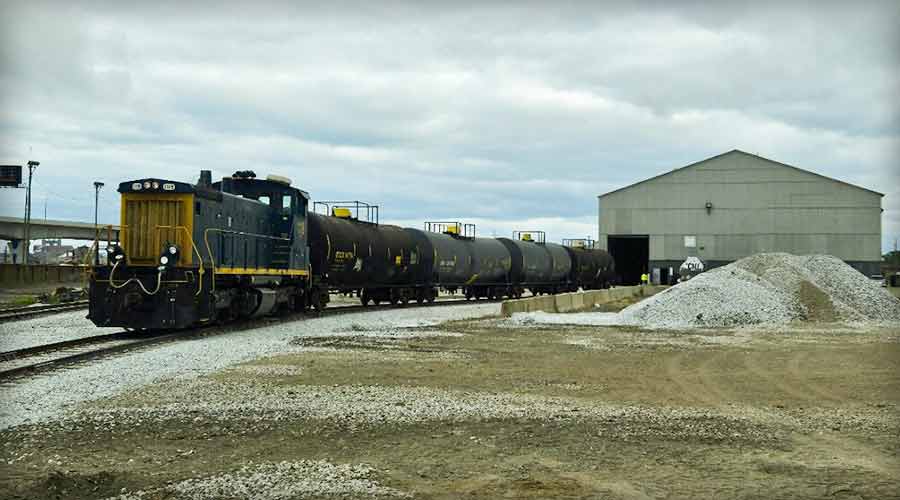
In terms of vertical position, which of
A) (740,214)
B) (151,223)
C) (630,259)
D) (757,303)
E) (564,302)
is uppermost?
(740,214)

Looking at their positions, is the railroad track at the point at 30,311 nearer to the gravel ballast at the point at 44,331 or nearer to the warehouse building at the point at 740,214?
the gravel ballast at the point at 44,331

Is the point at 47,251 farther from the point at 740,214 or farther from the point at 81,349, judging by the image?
the point at 81,349

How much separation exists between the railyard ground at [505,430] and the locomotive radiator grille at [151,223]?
615cm

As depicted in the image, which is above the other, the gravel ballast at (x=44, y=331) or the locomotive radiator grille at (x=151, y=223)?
the locomotive radiator grille at (x=151, y=223)

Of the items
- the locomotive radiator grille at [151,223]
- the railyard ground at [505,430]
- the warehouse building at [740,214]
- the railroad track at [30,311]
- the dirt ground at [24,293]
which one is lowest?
the railyard ground at [505,430]

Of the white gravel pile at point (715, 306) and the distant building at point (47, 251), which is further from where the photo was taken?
the distant building at point (47, 251)

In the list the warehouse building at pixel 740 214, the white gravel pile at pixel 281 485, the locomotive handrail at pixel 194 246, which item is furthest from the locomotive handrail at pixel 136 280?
the warehouse building at pixel 740 214

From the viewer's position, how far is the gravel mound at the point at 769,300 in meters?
26.0

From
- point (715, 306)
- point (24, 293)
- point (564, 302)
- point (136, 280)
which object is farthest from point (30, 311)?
point (715, 306)

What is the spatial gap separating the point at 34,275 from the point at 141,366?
134 ft

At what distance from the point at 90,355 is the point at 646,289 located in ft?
136

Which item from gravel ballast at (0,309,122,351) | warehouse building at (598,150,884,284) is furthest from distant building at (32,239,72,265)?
gravel ballast at (0,309,122,351)

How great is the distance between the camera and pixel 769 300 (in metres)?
27.4

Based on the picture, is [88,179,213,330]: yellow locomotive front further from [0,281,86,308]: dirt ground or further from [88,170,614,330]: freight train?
[0,281,86,308]: dirt ground
